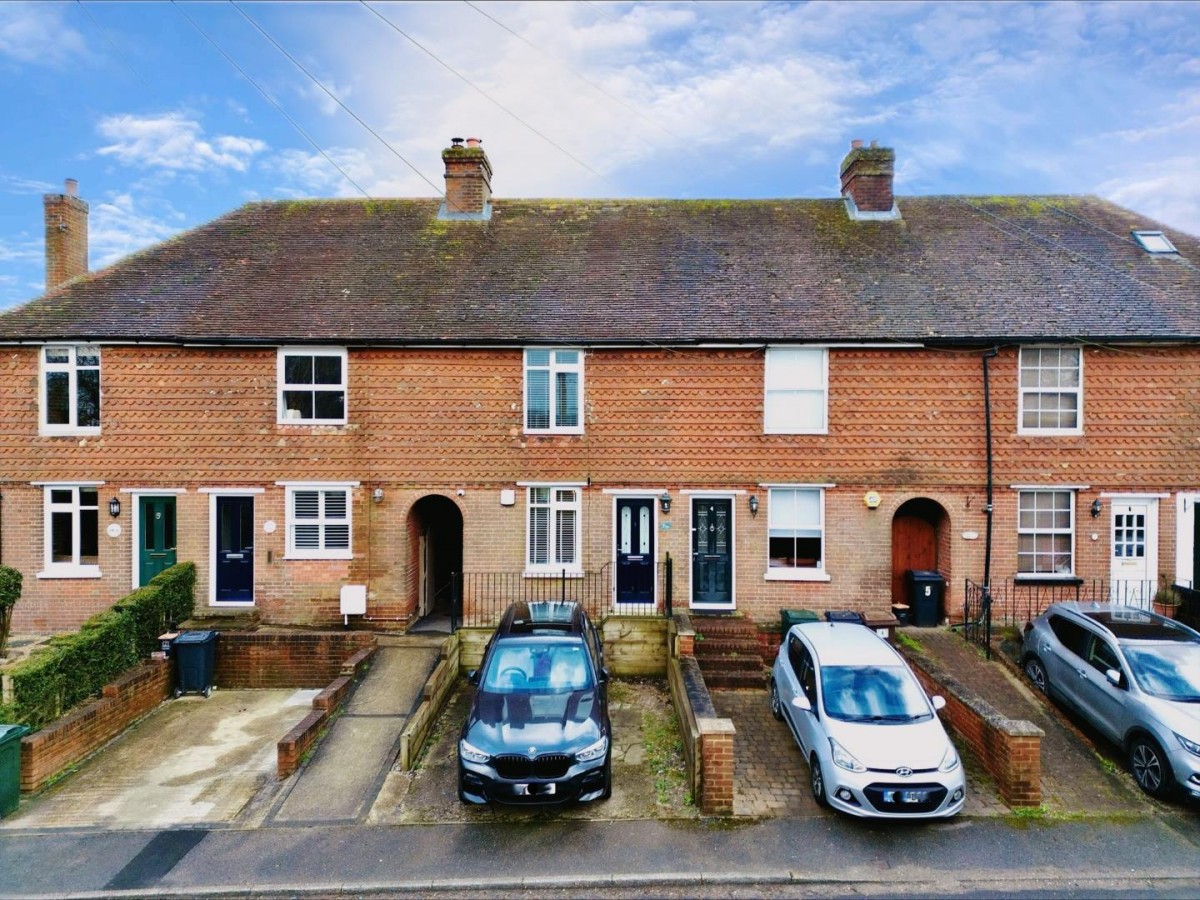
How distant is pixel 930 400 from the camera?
1252 centimetres

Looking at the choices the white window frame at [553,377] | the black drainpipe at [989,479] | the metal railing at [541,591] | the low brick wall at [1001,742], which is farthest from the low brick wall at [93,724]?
the black drainpipe at [989,479]

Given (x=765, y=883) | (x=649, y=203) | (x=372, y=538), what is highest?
(x=649, y=203)

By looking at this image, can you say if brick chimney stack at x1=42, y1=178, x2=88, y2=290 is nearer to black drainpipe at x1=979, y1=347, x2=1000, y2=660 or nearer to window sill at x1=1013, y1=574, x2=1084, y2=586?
black drainpipe at x1=979, y1=347, x2=1000, y2=660

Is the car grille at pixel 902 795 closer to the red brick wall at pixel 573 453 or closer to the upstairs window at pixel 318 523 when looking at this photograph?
the red brick wall at pixel 573 453

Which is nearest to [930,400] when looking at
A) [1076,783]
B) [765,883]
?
[1076,783]

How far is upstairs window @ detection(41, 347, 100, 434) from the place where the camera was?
12.6 metres

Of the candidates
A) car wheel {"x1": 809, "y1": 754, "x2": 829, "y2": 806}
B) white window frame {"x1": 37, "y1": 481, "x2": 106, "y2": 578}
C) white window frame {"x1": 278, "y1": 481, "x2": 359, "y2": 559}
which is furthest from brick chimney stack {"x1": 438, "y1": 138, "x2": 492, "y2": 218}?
car wheel {"x1": 809, "y1": 754, "x2": 829, "y2": 806}

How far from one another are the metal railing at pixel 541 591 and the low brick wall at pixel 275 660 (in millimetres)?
2310

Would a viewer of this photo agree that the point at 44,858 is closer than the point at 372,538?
Yes

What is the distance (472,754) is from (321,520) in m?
7.17

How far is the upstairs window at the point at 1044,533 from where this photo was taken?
12609 millimetres

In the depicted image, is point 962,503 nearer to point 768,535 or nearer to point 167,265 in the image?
point 768,535

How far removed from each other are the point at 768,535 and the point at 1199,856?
712 cm

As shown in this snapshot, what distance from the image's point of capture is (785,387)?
12703mm
